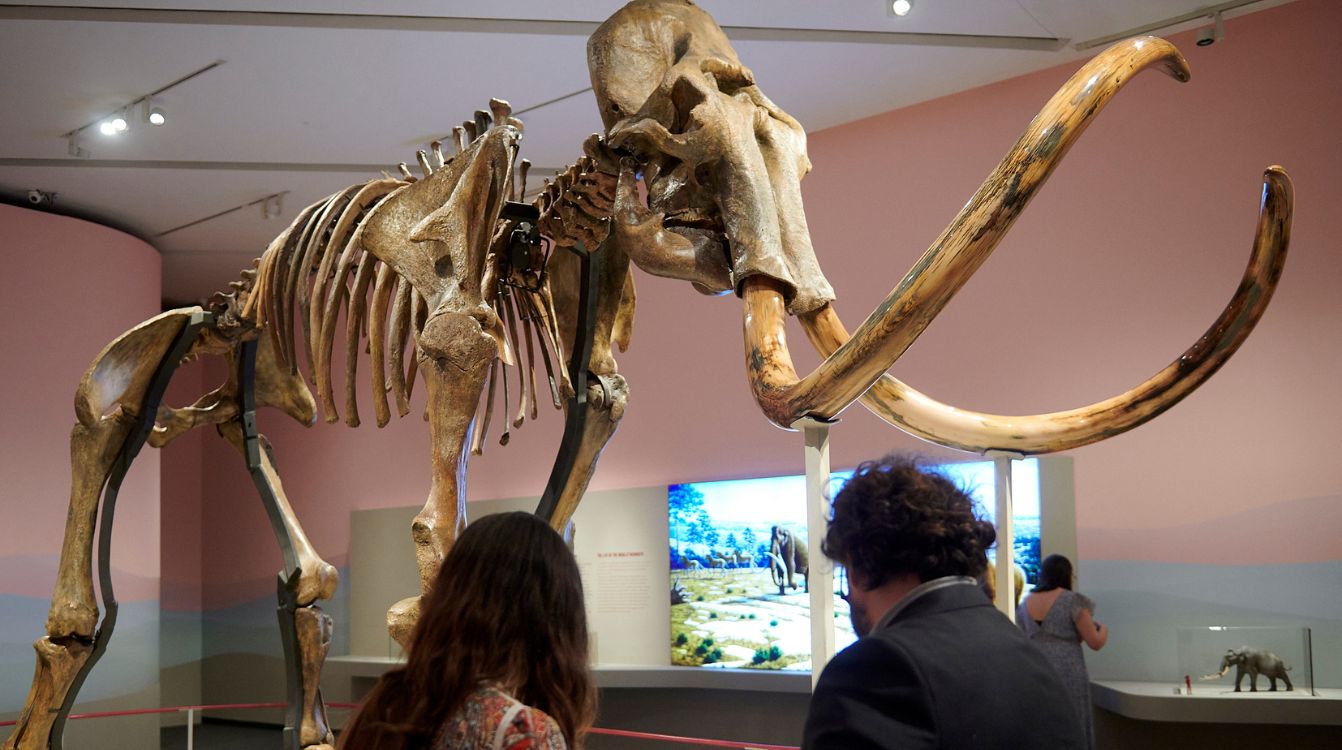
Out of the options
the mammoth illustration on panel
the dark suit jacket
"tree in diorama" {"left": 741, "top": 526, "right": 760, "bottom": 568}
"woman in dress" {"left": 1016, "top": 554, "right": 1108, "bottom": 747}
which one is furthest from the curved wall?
the dark suit jacket

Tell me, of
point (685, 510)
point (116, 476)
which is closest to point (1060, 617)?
point (685, 510)

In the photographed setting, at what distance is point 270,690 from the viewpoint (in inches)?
461

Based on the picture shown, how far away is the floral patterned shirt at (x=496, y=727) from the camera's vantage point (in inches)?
66.8

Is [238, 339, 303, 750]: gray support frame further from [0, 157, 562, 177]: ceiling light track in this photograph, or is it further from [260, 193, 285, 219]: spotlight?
[260, 193, 285, 219]: spotlight

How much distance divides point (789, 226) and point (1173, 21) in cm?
431

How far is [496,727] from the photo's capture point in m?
1.71

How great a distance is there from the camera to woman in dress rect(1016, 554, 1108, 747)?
563 centimetres

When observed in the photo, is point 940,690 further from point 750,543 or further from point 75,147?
point 75,147

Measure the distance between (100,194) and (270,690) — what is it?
5.28m

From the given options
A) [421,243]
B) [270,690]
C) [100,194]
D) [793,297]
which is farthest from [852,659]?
[270,690]

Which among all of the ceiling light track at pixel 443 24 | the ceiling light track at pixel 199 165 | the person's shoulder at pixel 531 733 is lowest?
the person's shoulder at pixel 531 733

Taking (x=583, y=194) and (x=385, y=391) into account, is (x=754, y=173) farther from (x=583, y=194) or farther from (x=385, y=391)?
(x=385, y=391)

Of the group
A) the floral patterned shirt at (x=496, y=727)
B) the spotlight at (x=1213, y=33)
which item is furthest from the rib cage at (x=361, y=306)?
the spotlight at (x=1213, y=33)

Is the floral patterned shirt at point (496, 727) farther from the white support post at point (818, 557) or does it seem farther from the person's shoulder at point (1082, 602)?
the person's shoulder at point (1082, 602)
